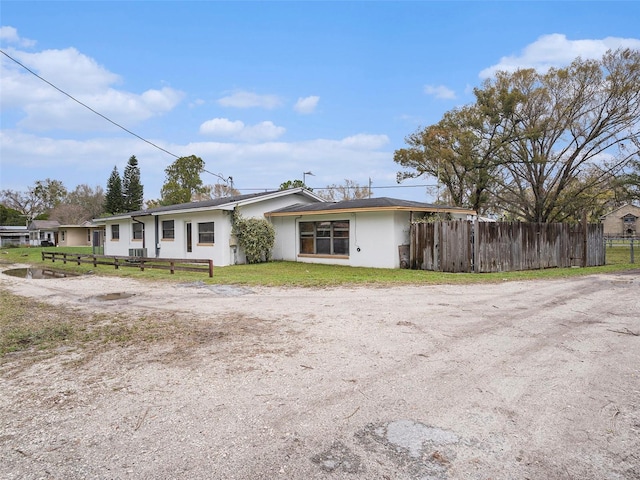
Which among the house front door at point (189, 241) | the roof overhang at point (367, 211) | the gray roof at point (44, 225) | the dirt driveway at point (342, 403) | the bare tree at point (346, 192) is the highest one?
the bare tree at point (346, 192)

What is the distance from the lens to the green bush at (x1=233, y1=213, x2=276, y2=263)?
1733 cm

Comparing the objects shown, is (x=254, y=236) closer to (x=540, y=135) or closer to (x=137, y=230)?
(x=137, y=230)

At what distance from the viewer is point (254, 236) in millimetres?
17453

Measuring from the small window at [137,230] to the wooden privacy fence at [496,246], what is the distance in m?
15.3

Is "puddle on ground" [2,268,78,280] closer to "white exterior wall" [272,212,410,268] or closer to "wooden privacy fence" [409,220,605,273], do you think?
"white exterior wall" [272,212,410,268]

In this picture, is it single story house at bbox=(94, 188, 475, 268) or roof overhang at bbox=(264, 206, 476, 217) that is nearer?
roof overhang at bbox=(264, 206, 476, 217)

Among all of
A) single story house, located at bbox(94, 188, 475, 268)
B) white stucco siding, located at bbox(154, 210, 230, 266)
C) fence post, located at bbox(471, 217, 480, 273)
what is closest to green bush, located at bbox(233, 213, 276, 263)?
single story house, located at bbox(94, 188, 475, 268)

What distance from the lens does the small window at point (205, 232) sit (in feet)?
58.8

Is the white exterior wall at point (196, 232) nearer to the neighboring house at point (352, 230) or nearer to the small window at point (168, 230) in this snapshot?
the small window at point (168, 230)

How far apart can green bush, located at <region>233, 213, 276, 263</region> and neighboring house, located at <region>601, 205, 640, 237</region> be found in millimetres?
58066

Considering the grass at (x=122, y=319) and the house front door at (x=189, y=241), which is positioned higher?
the house front door at (x=189, y=241)

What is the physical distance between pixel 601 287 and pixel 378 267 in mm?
7307

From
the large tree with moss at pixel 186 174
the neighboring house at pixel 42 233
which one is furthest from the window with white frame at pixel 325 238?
the neighboring house at pixel 42 233

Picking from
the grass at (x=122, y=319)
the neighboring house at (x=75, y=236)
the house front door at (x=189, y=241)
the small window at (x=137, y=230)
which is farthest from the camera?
the neighboring house at (x=75, y=236)
